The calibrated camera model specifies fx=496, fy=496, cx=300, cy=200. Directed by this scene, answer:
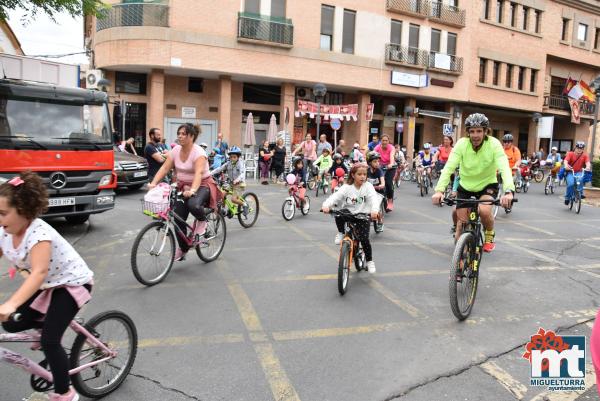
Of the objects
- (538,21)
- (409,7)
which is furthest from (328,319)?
(538,21)

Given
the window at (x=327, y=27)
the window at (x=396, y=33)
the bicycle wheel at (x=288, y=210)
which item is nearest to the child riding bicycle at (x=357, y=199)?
the bicycle wheel at (x=288, y=210)

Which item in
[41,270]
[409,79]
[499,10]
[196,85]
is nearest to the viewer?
[41,270]

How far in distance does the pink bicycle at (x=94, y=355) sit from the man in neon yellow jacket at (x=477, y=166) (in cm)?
352

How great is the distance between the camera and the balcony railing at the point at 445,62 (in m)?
30.9

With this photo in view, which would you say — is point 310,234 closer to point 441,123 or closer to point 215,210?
point 215,210

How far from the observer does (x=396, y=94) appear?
101 ft

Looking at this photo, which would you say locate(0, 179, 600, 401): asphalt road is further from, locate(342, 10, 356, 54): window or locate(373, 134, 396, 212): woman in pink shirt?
locate(342, 10, 356, 54): window

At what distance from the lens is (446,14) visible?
3125cm

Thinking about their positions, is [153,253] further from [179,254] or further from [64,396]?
[64,396]

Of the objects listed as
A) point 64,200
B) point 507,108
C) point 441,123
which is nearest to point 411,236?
point 64,200

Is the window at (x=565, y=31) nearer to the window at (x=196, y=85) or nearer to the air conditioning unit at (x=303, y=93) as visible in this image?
the air conditioning unit at (x=303, y=93)

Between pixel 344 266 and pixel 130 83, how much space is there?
22695 millimetres

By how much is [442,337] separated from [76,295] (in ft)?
10.1

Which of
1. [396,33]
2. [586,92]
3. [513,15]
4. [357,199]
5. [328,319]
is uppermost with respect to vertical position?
[513,15]
